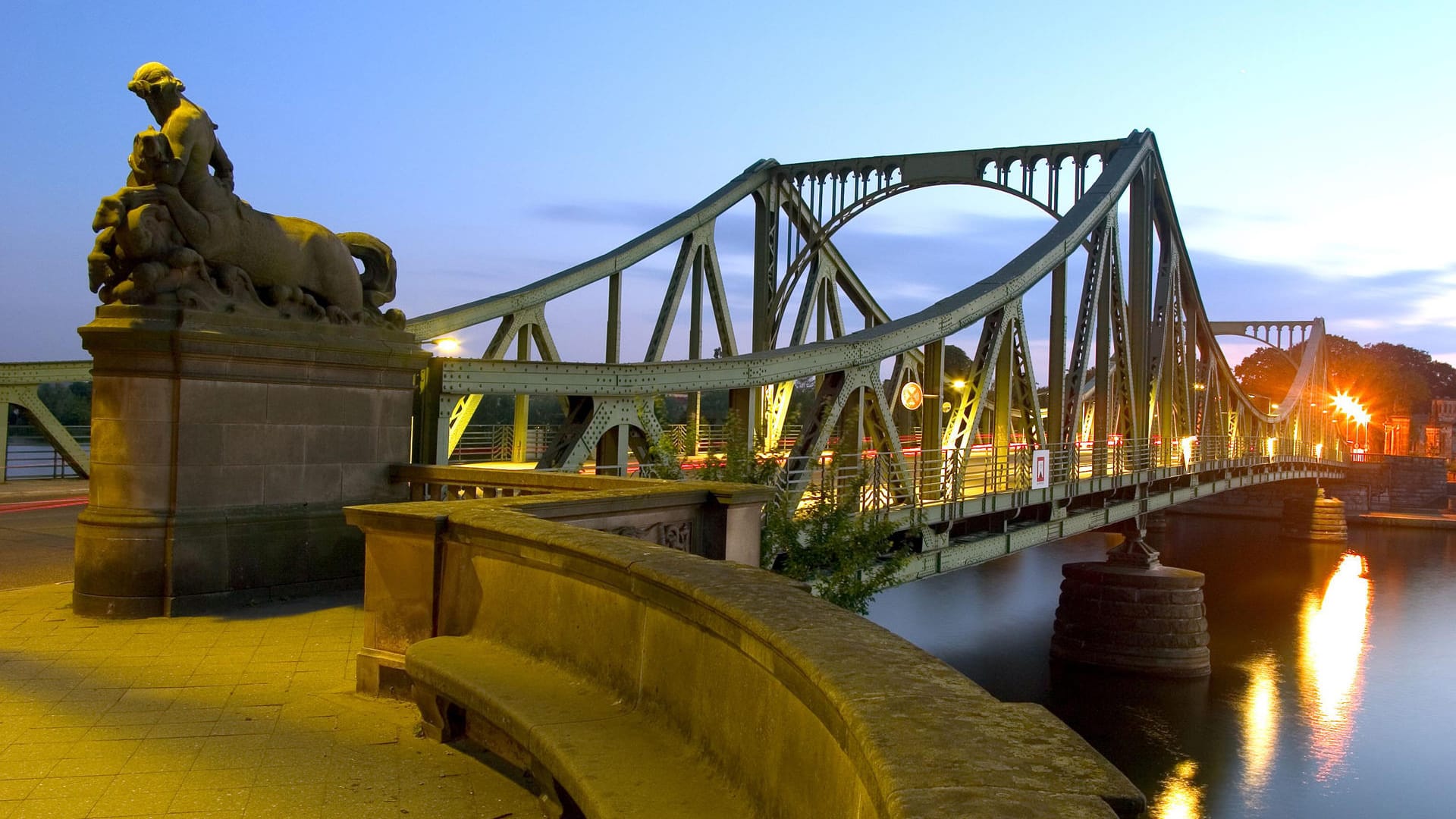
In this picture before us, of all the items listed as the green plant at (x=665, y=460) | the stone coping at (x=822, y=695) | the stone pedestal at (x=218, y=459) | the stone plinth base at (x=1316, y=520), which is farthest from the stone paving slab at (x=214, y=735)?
the stone plinth base at (x=1316, y=520)

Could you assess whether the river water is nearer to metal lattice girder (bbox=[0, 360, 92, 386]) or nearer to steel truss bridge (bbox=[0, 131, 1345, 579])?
steel truss bridge (bbox=[0, 131, 1345, 579])

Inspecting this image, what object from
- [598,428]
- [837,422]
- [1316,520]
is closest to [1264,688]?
[837,422]

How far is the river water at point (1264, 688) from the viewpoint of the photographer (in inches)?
763

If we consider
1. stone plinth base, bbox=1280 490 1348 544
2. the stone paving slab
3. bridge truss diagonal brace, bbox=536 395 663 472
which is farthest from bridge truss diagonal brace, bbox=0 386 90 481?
stone plinth base, bbox=1280 490 1348 544

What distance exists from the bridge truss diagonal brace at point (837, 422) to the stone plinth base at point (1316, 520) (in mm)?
51548

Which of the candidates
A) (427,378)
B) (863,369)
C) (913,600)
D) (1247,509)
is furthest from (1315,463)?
(427,378)

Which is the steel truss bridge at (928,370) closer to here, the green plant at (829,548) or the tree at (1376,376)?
the green plant at (829,548)

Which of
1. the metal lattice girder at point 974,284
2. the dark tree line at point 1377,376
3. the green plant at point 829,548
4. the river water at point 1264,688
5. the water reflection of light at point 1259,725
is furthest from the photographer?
the dark tree line at point 1377,376

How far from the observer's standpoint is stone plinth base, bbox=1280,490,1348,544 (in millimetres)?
58156

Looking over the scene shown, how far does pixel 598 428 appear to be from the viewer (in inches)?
360

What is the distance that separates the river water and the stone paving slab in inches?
295

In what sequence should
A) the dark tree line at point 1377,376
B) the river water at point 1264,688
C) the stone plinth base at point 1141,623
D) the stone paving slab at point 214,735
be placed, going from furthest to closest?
the dark tree line at point 1377,376 < the stone plinth base at point 1141,623 < the river water at point 1264,688 < the stone paving slab at point 214,735

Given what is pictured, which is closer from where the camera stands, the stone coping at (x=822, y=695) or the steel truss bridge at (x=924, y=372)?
the stone coping at (x=822, y=695)

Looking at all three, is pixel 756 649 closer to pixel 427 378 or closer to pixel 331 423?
pixel 331 423
